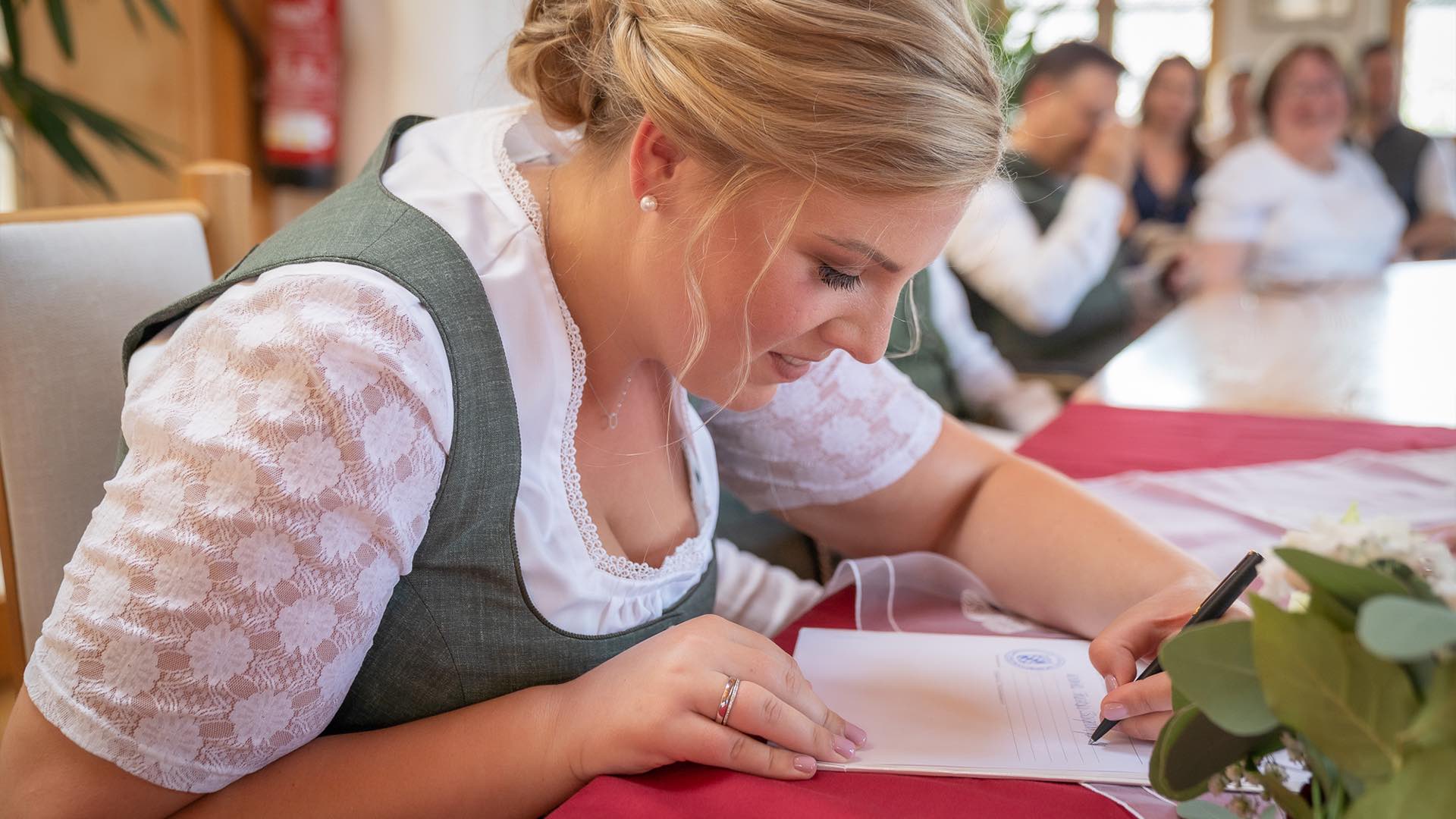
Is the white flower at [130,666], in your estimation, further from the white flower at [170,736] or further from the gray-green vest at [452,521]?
the gray-green vest at [452,521]

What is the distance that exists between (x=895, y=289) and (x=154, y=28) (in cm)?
282

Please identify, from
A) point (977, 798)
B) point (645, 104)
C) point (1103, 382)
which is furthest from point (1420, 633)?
point (1103, 382)

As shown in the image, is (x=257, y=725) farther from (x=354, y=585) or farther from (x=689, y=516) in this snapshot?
(x=689, y=516)

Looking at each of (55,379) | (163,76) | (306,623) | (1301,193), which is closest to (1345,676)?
(306,623)

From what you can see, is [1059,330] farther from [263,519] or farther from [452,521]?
[263,519]

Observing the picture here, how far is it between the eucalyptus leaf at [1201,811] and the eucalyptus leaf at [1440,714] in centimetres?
14

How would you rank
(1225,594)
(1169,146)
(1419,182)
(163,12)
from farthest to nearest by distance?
(1419,182), (1169,146), (163,12), (1225,594)

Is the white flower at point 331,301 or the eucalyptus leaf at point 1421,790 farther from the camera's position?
the white flower at point 331,301

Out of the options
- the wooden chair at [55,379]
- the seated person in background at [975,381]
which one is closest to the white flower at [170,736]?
the wooden chair at [55,379]

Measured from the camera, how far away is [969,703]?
867 millimetres

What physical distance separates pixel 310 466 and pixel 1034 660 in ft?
1.86

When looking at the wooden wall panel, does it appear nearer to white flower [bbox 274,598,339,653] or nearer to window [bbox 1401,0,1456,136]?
white flower [bbox 274,598,339,653]

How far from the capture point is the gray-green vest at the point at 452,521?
791 millimetres

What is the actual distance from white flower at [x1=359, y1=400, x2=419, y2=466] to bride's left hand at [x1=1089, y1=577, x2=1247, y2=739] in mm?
473
